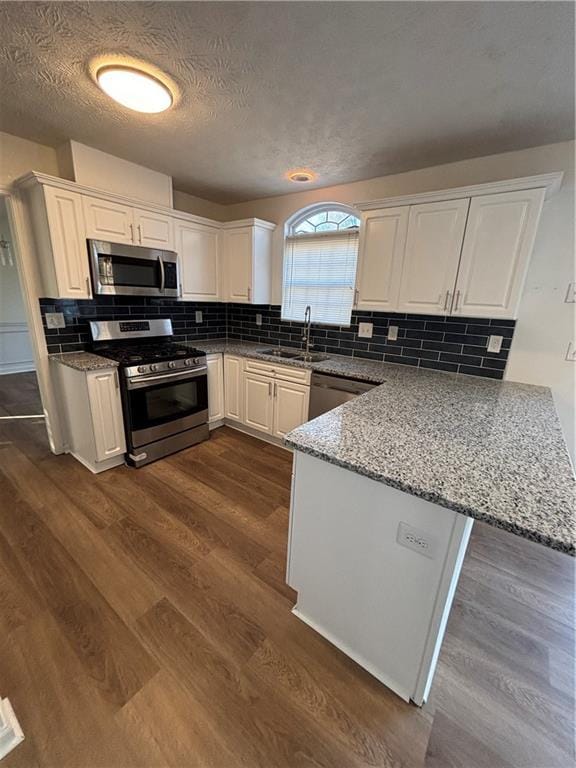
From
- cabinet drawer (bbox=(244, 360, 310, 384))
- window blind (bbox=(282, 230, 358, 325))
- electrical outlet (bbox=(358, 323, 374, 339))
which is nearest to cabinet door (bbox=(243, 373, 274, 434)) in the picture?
cabinet drawer (bbox=(244, 360, 310, 384))

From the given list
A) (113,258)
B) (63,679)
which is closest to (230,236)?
(113,258)

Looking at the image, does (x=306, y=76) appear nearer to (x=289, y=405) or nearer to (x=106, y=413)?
(x=289, y=405)

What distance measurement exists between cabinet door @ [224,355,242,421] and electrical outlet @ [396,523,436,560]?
97.8 inches

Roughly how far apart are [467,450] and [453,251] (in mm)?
1601

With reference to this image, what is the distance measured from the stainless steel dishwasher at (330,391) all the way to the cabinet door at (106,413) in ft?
5.46

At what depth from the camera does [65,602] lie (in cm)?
155

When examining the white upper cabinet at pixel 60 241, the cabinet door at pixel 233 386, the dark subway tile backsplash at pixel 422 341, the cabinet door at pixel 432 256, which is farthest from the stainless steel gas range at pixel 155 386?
the cabinet door at pixel 432 256

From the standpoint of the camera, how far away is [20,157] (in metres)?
2.29

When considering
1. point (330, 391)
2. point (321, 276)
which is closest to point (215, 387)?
point (330, 391)

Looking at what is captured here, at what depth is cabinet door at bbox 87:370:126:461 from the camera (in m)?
2.44

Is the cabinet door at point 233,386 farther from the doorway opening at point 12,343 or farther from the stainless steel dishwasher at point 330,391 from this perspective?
the doorway opening at point 12,343

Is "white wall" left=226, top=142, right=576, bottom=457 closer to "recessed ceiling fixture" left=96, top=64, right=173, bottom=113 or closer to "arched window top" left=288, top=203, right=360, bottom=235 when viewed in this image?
"arched window top" left=288, top=203, right=360, bottom=235

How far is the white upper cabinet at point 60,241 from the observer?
7.29 ft

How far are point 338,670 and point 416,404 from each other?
4.33 ft
